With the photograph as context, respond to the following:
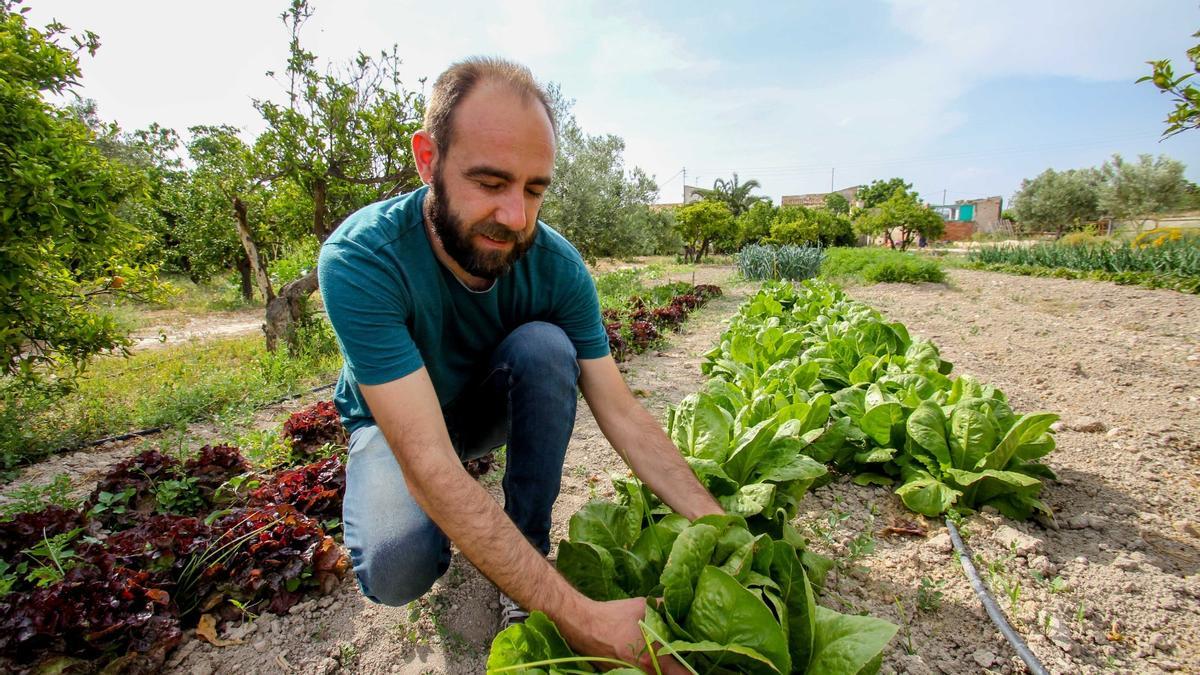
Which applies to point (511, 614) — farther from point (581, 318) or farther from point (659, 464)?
point (581, 318)

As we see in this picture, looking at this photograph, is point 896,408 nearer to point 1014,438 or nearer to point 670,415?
point 1014,438

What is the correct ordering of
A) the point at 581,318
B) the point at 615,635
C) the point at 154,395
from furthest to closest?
1. the point at 154,395
2. the point at 581,318
3. the point at 615,635

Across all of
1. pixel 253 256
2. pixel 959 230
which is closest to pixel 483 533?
pixel 253 256

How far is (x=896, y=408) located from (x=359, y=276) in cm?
228

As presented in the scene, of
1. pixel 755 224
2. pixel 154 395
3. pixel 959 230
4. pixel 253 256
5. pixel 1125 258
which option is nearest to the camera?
pixel 154 395

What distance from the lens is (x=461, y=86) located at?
5.14ft

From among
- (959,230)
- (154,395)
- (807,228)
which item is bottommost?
(154,395)

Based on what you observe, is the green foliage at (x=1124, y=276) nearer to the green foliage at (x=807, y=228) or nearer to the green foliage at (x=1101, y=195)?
the green foliage at (x=807, y=228)

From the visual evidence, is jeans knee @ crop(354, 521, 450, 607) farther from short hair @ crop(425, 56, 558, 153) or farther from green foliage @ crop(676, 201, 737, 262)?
green foliage @ crop(676, 201, 737, 262)

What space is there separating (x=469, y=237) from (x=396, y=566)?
3.35 ft

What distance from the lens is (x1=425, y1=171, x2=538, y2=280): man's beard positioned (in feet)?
5.34

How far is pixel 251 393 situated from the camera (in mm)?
4121

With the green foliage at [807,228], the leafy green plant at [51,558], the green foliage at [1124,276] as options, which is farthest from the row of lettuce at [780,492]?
the green foliage at [807,228]

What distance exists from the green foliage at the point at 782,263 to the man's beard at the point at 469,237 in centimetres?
1066
